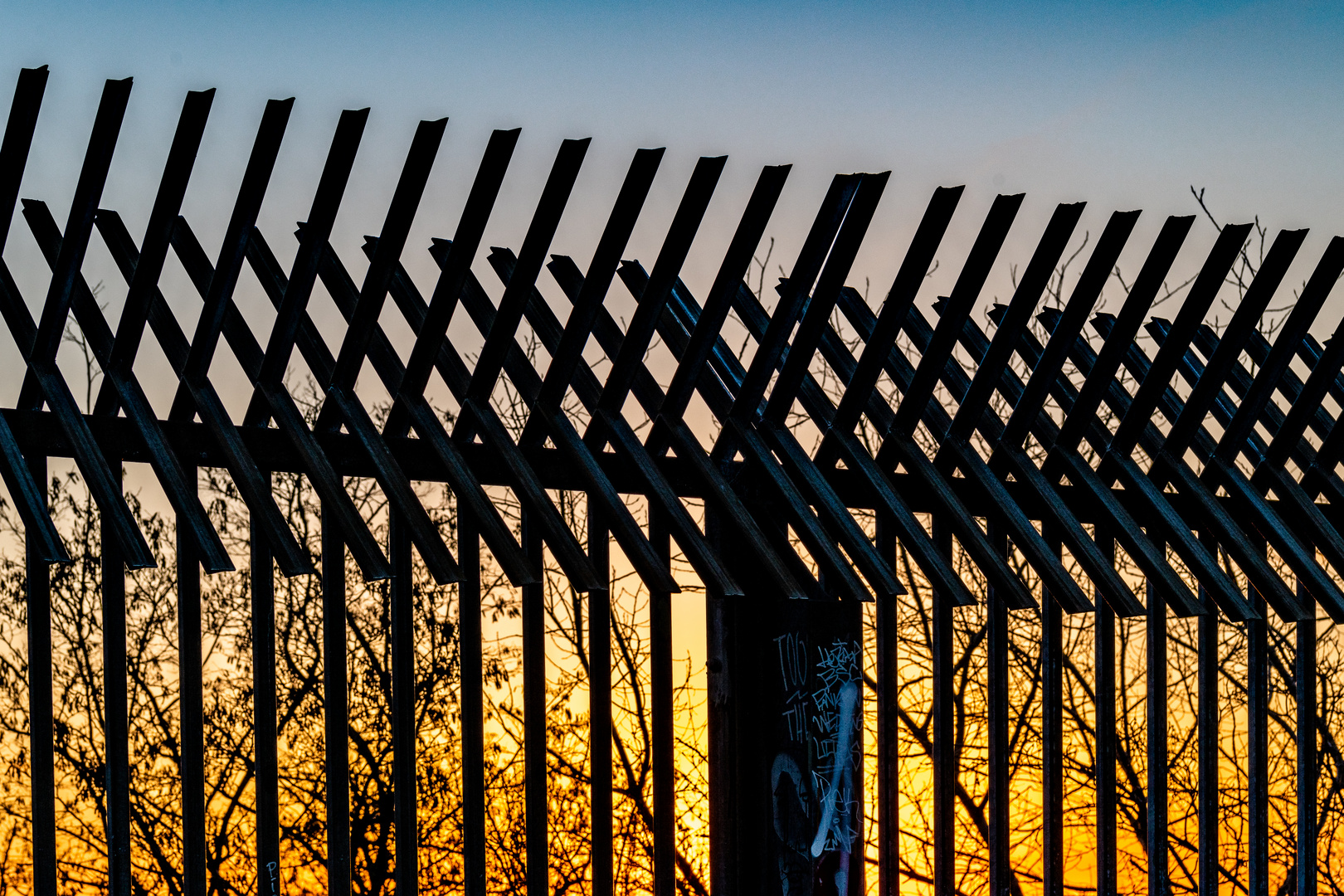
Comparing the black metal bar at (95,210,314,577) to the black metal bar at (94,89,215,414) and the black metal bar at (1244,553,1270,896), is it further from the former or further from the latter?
the black metal bar at (1244,553,1270,896)

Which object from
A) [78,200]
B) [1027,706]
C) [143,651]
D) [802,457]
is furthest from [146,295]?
[1027,706]

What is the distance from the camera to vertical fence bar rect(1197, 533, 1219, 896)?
139 inches

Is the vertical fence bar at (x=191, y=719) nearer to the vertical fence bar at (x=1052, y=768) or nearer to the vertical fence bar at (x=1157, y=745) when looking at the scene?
the vertical fence bar at (x=1052, y=768)

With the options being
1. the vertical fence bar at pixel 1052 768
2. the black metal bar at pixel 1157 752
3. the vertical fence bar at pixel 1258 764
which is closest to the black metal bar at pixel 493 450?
the vertical fence bar at pixel 1052 768

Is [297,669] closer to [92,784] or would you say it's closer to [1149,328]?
[92,784]

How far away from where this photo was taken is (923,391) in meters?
3.34

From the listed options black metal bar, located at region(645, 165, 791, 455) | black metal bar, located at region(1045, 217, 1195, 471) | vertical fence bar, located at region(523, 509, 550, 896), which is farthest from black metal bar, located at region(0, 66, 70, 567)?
black metal bar, located at region(1045, 217, 1195, 471)

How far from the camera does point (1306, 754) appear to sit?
3.74m

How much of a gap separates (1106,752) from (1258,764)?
72cm

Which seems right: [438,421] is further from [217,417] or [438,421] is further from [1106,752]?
[1106,752]

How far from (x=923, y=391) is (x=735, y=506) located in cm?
63

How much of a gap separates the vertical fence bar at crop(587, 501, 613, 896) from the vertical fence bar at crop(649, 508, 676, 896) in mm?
103

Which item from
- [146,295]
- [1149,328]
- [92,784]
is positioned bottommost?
[92,784]

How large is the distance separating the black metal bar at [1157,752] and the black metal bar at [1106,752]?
12cm
